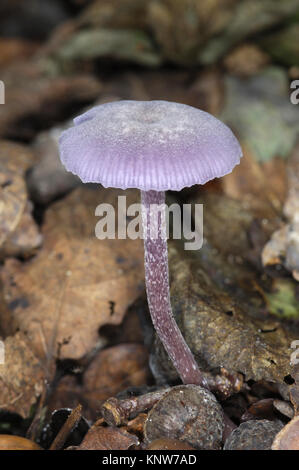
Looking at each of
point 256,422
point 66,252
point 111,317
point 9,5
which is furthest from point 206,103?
point 9,5

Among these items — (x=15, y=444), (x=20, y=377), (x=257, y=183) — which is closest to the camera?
(x=15, y=444)

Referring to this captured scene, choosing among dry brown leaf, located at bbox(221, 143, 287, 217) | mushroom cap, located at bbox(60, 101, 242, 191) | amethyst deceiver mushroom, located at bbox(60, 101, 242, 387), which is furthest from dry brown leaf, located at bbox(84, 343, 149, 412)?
dry brown leaf, located at bbox(221, 143, 287, 217)

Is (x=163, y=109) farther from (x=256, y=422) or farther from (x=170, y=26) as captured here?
(x=170, y=26)

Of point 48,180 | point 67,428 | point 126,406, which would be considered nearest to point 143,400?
point 126,406

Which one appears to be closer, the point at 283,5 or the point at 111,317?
the point at 111,317

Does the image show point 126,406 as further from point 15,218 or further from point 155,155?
point 15,218

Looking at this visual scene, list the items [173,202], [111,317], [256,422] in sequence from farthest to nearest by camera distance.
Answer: [173,202] < [111,317] < [256,422]
